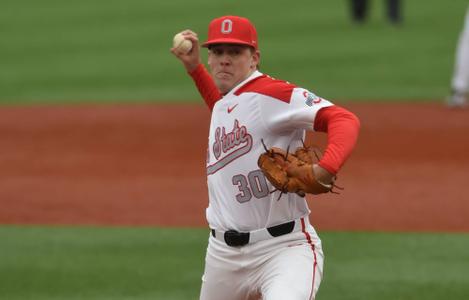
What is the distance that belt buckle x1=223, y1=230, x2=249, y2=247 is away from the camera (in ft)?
17.1

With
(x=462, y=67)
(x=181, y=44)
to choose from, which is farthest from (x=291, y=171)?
(x=462, y=67)

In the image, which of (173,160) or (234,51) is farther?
(173,160)

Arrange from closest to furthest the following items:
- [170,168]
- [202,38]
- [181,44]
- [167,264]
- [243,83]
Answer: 1. [243,83]
2. [181,44]
3. [167,264]
4. [170,168]
5. [202,38]

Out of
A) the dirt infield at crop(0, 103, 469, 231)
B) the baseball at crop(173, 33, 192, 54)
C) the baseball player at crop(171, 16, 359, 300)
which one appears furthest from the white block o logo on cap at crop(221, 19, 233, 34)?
the dirt infield at crop(0, 103, 469, 231)

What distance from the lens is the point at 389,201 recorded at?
9961 millimetres

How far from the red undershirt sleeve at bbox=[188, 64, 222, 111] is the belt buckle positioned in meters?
0.81

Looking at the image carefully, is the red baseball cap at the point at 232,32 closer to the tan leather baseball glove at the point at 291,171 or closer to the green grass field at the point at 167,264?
the tan leather baseball glove at the point at 291,171

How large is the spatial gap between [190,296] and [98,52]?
13.9 metres

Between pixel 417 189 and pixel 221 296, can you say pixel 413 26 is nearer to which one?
pixel 417 189

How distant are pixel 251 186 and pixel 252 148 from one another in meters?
0.18

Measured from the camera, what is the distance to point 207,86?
5816mm

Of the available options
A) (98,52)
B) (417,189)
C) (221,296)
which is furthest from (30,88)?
(221,296)

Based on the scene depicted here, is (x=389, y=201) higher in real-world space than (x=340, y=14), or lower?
lower

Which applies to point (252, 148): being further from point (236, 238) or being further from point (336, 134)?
point (336, 134)
